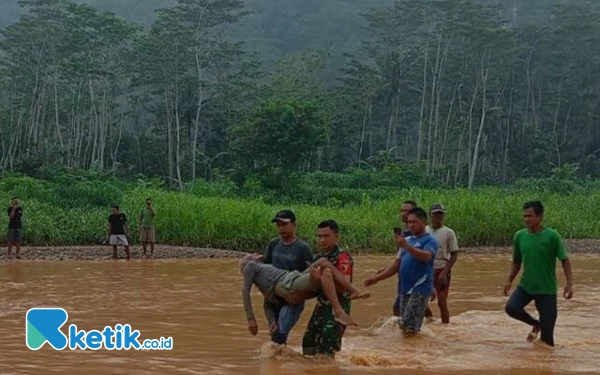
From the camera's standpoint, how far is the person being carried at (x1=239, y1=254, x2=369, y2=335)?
6199 mm

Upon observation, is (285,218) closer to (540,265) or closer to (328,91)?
(540,265)

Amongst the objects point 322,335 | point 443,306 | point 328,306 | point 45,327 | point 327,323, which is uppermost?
point 328,306

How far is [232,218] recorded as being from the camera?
20.7 metres

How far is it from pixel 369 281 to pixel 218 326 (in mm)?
2510

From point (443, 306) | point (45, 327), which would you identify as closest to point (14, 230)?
point (45, 327)

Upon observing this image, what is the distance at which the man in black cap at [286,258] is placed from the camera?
21.3 ft

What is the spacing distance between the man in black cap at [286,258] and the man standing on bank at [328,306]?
129 mm

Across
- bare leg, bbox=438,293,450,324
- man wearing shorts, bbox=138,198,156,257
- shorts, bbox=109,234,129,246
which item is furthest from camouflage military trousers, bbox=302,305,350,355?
man wearing shorts, bbox=138,198,156,257

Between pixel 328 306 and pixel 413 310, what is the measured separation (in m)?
1.47

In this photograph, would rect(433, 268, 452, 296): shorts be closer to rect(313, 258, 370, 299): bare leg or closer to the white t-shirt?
the white t-shirt

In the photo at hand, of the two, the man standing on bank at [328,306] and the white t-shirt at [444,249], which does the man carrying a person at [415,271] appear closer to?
the man standing on bank at [328,306]

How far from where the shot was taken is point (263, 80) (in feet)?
184

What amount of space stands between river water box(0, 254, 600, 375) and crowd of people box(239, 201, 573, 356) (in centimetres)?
25

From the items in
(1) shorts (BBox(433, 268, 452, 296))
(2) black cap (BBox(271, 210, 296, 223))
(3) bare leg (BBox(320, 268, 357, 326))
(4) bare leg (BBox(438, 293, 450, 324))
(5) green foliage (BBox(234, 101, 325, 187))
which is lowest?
(4) bare leg (BBox(438, 293, 450, 324))
